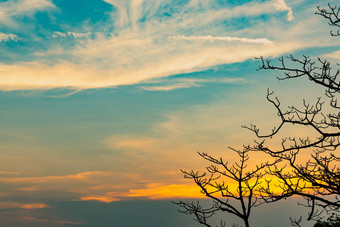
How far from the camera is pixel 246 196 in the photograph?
11.3m

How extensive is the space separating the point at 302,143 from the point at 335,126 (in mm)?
950

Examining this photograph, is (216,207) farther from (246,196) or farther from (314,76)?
(314,76)

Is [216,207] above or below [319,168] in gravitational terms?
below

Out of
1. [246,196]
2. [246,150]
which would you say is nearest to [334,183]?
[246,196]

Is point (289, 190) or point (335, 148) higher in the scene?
point (335, 148)

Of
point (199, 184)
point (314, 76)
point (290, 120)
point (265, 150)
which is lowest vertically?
point (199, 184)

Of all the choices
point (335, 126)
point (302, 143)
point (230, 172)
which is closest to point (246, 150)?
point (230, 172)

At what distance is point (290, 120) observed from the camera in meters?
10.6

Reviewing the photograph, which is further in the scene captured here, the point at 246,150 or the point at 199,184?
the point at 246,150

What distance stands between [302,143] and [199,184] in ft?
9.83

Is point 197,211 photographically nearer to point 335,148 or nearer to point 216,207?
point 216,207

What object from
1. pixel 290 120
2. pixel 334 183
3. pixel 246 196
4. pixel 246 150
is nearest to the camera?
pixel 334 183

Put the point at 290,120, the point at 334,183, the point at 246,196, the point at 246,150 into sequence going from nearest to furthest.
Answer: the point at 334,183
the point at 290,120
the point at 246,196
the point at 246,150

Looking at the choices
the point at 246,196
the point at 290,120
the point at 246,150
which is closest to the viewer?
the point at 290,120
